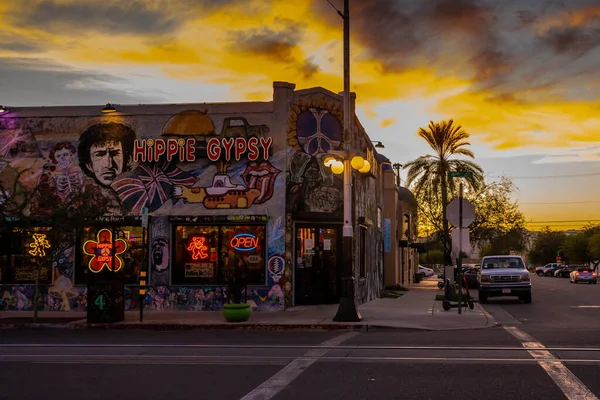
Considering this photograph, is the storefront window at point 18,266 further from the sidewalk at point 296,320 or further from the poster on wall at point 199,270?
the poster on wall at point 199,270

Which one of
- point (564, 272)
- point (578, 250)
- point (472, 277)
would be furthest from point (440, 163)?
point (578, 250)

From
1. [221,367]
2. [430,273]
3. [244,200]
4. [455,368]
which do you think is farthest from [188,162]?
[430,273]

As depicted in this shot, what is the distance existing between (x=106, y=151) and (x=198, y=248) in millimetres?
4312

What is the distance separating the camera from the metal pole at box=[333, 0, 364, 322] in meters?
18.3

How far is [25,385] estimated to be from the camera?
377 inches

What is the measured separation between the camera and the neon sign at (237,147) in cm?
2219

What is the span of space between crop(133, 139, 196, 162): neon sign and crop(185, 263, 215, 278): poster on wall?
3.27 metres

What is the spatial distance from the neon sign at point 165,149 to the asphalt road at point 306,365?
7.32m

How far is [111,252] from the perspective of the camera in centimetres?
2312

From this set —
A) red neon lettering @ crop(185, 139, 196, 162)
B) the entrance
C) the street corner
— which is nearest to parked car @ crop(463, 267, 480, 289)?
the entrance

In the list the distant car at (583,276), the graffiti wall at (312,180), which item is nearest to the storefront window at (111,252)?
the graffiti wall at (312,180)

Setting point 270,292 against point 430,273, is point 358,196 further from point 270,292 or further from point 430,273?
point 430,273

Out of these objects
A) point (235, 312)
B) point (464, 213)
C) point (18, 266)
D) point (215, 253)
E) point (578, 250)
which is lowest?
point (235, 312)

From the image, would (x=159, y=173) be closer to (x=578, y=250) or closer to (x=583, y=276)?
(x=583, y=276)
